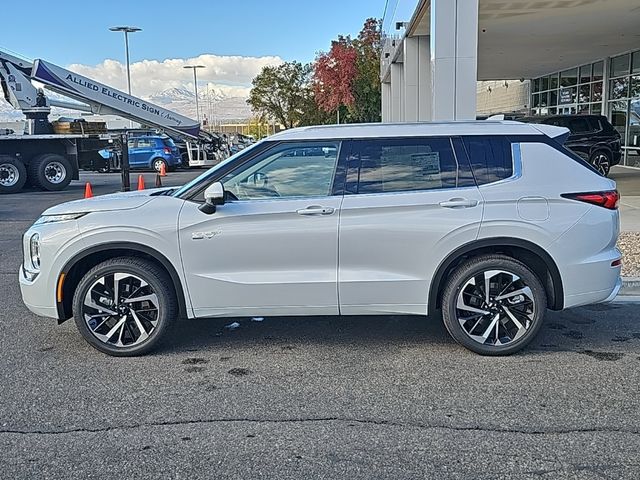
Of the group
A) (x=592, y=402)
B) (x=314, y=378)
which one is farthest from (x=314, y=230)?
(x=592, y=402)

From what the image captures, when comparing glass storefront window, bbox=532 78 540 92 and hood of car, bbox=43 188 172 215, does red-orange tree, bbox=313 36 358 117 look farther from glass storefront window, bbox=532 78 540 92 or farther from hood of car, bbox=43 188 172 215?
hood of car, bbox=43 188 172 215

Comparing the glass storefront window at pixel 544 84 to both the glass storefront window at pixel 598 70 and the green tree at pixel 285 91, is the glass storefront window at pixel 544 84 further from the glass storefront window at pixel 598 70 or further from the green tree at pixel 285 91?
the green tree at pixel 285 91

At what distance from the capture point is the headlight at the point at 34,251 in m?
5.21

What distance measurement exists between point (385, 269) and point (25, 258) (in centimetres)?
293

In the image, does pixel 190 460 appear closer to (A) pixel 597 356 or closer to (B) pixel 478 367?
(B) pixel 478 367

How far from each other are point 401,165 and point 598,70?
921 inches

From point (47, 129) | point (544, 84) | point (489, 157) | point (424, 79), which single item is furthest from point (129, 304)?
point (544, 84)

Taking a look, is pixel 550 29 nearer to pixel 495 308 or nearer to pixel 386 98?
pixel 495 308

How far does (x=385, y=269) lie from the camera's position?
199 inches

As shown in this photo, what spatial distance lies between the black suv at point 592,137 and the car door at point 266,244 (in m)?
14.6

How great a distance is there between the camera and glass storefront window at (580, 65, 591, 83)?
26228 millimetres

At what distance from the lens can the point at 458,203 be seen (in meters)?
5.02

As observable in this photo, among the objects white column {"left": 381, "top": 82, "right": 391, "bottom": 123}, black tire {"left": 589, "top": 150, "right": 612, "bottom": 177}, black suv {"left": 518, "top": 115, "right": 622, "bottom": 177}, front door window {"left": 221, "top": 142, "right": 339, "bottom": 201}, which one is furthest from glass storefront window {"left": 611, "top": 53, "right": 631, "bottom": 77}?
front door window {"left": 221, "top": 142, "right": 339, "bottom": 201}

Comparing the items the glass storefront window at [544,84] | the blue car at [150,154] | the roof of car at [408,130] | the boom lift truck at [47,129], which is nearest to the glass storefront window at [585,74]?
the glass storefront window at [544,84]
